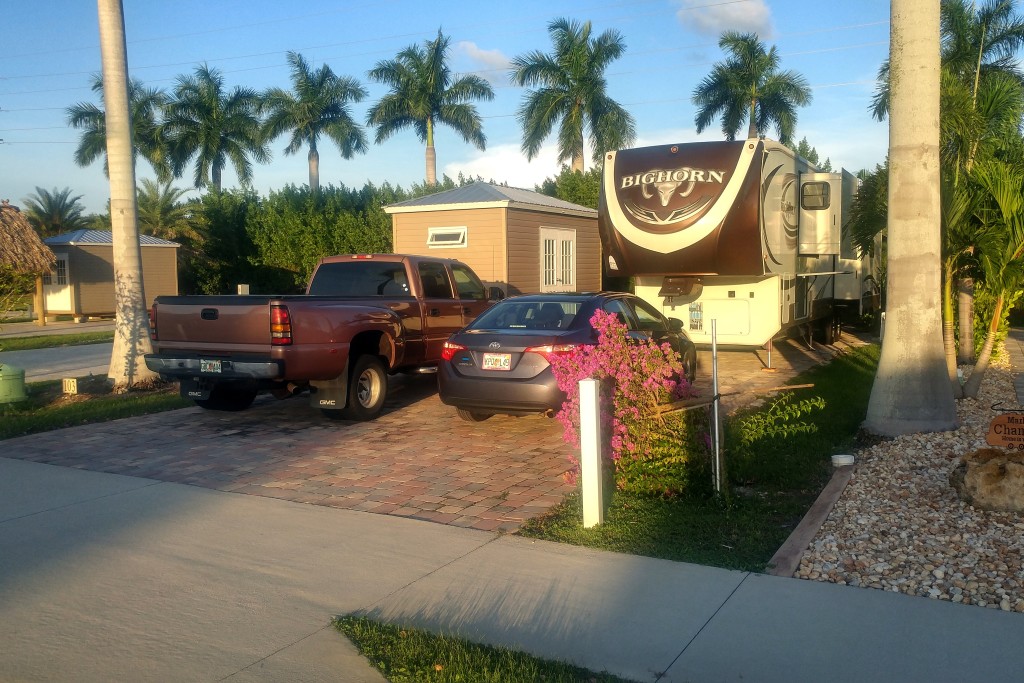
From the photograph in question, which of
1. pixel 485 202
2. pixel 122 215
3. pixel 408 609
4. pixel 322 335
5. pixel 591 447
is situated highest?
pixel 485 202

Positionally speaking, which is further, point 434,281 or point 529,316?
point 434,281

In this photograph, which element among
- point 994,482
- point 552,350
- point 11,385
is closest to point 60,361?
point 11,385

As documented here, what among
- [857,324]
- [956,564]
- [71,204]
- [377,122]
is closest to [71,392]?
[956,564]

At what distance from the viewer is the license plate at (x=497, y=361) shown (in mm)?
9070

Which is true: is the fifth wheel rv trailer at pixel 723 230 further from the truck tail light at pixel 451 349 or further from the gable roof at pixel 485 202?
the gable roof at pixel 485 202

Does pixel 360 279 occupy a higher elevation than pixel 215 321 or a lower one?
higher

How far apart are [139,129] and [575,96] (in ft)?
Result: 83.8

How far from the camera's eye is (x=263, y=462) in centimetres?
848

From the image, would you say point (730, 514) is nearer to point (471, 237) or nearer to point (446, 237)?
point (471, 237)

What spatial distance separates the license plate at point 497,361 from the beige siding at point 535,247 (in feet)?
32.3

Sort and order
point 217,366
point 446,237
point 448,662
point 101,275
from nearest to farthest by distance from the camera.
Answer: point 448,662
point 217,366
point 446,237
point 101,275

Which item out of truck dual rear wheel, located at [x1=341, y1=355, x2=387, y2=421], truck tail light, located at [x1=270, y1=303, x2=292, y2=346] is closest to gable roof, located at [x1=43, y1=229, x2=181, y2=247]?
truck dual rear wheel, located at [x1=341, y1=355, x2=387, y2=421]

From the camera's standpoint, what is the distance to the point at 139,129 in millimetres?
49062

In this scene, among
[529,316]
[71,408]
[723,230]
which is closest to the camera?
[529,316]
